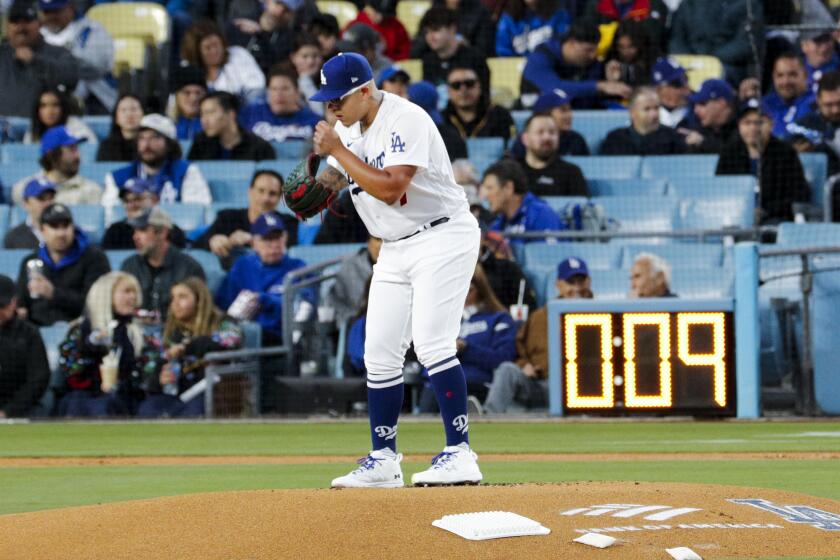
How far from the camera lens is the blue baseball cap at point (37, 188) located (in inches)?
496

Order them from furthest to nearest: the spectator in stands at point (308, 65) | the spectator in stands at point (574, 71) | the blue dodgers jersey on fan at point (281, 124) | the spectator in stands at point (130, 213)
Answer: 1. the spectator in stands at point (308, 65)
2. the spectator in stands at point (574, 71)
3. the blue dodgers jersey on fan at point (281, 124)
4. the spectator in stands at point (130, 213)

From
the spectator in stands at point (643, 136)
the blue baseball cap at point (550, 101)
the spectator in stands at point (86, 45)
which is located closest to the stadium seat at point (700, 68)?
the spectator in stands at point (643, 136)

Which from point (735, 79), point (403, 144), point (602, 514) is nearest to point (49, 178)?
point (735, 79)

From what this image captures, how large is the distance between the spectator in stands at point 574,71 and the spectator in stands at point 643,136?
828mm

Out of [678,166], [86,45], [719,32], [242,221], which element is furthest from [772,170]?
[86,45]

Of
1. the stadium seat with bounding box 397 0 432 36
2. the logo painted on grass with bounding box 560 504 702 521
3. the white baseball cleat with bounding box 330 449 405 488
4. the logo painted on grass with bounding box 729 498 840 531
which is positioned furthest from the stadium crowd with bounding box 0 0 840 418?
the logo painted on grass with bounding box 560 504 702 521

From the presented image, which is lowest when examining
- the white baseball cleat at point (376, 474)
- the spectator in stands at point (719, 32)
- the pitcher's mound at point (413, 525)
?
the pitcher's mound at point (413, 525)

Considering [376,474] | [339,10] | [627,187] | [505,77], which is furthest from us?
[339,10]

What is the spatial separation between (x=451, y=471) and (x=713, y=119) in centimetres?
878

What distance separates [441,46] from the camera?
14.7 metres

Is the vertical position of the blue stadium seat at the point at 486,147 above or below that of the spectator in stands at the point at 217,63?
below

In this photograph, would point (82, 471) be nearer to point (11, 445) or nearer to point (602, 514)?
point (11, 445)

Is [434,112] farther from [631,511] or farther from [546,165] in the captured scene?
[631,511]

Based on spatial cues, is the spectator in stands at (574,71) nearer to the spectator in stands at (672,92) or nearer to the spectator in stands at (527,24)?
the spectator in stands at (672,92)
